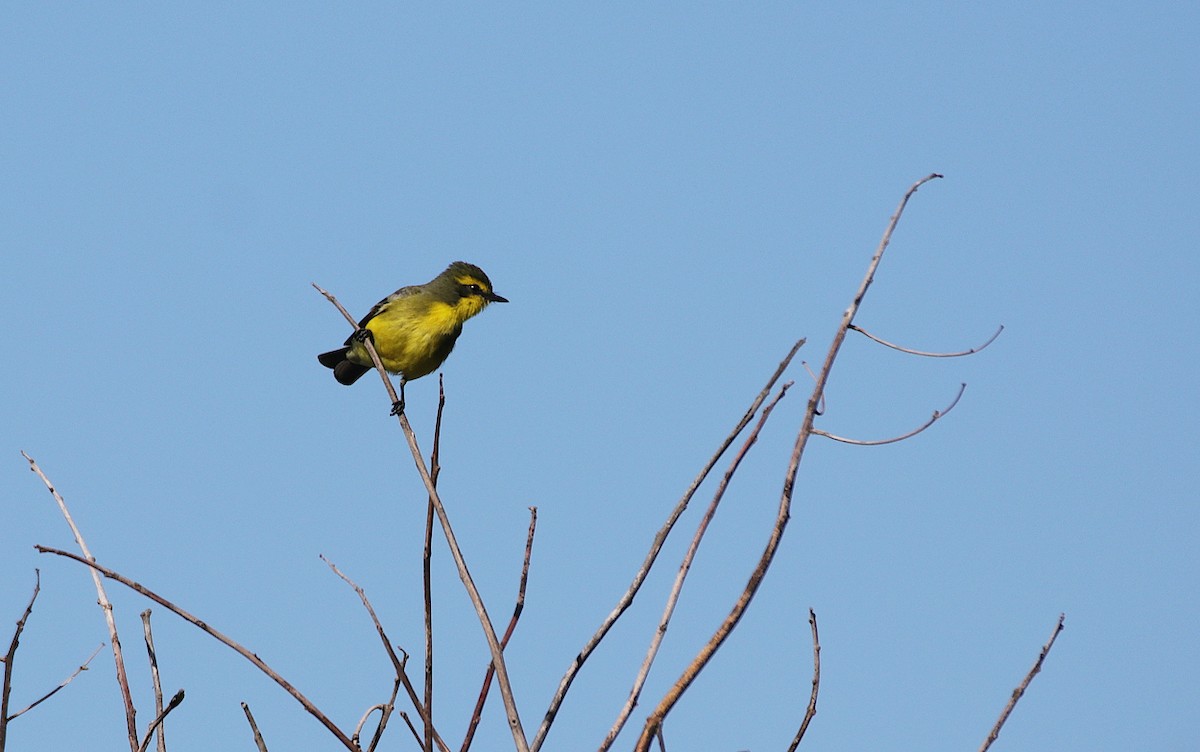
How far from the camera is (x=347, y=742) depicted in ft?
7.11

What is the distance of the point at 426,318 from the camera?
8859mm

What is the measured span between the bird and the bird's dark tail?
50cm

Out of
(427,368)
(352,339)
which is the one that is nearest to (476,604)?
(427,368)

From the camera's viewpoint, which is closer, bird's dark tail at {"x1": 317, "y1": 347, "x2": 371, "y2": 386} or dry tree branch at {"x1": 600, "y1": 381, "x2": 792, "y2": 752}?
dry tree branch at {"x1": 600, "y1": 381, "x2": 792, "y2": 752}

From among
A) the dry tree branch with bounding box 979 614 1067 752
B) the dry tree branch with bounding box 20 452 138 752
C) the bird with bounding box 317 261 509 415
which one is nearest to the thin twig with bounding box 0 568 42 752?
the dry tree branch with bounding box 20 452 138 752

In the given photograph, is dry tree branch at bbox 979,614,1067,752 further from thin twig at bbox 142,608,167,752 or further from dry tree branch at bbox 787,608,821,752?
thin twig at bbox 142,608,167,752

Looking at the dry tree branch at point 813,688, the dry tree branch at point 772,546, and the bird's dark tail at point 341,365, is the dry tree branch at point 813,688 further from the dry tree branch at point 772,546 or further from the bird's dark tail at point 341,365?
the bird's dark tail at point 341,365

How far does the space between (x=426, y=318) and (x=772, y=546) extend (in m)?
7.07

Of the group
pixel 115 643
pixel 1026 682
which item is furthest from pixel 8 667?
pixel 1026 682

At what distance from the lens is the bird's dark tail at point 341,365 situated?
9.96 m

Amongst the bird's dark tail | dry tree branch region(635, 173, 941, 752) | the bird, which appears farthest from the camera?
the bird's dark tail

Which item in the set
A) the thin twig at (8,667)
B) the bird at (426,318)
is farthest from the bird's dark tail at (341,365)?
the thin twig at (8,667)

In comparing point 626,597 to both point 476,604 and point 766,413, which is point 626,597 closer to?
point 476,604

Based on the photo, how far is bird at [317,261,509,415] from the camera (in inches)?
348
